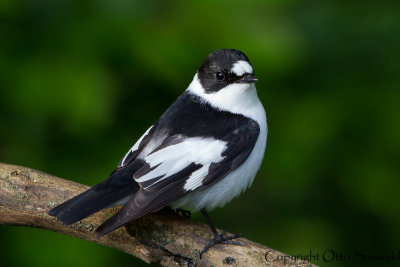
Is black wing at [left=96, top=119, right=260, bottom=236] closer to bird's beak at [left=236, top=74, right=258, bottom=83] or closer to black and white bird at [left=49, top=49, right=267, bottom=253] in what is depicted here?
black and white bird at [left=49, top=49, right=267, bottom=253]

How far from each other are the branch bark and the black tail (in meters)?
0.22

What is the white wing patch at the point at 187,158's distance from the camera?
320 centimetres

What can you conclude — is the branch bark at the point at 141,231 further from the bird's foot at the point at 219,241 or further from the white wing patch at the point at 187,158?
the white wing patch at the point at 187,158

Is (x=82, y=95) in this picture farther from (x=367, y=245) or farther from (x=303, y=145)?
(x=367, y=245)

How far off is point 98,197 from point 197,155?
608 mm

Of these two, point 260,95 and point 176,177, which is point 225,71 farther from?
point 176,177

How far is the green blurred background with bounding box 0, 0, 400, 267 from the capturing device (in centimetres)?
365

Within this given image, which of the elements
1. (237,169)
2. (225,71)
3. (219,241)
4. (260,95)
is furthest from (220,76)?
(219,241)

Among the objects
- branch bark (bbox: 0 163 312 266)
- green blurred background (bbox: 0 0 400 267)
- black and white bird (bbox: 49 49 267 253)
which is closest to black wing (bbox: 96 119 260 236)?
black and white bird (bbox: 49 49 267 253)

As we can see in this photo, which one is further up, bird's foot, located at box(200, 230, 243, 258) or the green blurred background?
the green blurred background

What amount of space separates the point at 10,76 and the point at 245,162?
154cm

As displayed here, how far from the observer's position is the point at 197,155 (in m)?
3.29

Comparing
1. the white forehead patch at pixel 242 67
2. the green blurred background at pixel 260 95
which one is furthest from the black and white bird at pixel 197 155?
the green blurred background at pixel 260 95

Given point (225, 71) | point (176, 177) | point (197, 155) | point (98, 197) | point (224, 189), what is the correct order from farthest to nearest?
point (225, 71) → point (224, 189) → point (197, 155) → point (176, 177) → point (98, 197)
